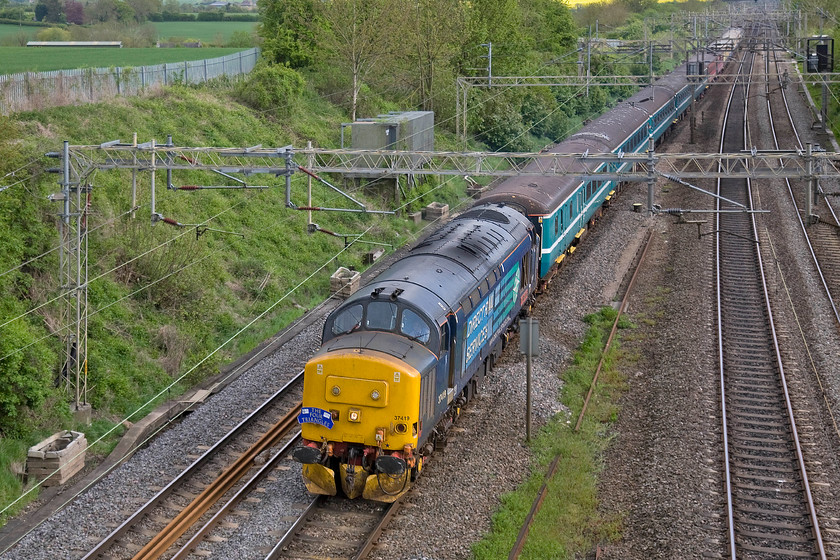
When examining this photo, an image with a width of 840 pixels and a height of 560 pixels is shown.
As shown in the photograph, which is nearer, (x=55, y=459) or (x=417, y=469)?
(x=417, y=469)

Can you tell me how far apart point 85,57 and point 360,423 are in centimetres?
3798

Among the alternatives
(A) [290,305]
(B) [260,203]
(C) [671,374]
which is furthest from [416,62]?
(C) [671,374]

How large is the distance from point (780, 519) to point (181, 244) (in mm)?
18012

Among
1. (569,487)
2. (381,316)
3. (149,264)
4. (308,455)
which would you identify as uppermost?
(381,316)

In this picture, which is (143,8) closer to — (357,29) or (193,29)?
(193,29)

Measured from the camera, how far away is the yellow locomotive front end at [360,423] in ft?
49.0

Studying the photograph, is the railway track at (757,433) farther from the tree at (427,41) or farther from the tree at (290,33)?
the tree at (290,33)

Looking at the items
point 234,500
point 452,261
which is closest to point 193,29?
point 452,261

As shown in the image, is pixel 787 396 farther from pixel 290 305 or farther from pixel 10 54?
pixel 10 54

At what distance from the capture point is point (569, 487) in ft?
55.5

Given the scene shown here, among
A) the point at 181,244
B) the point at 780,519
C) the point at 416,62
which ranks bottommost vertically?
the point at 780,519

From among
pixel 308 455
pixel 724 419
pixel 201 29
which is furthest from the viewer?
pixel 201 29

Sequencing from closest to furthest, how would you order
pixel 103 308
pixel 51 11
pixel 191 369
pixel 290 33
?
pixel 103 308 < pixel 191 369 < pixel 290 33 < pixel 51 11

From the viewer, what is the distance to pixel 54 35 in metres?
59.4
